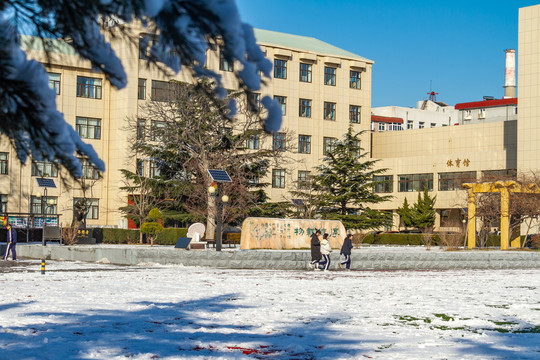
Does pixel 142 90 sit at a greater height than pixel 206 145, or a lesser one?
greater

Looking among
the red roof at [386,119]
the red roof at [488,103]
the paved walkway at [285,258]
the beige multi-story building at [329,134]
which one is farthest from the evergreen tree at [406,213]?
the paved walkway at [285,258]

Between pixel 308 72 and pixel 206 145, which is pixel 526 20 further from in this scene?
pixel 206 145

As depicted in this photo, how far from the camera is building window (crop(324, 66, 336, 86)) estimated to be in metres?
78.5

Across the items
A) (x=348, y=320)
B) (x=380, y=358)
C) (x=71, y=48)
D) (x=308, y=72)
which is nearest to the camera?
(x=71, y=48)

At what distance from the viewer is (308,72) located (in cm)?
7762

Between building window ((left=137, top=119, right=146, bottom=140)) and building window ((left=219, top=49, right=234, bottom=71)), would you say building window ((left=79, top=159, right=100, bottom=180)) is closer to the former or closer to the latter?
building window ((left=219, top=49, right=234, bottom=71))

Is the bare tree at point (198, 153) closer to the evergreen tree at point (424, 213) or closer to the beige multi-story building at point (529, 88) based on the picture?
the evergreen tree at point (424, 213)

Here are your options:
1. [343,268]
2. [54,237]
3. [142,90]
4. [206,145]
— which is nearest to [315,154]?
[142,90]

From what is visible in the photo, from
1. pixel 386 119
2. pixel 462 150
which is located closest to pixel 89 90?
pixel 462 150

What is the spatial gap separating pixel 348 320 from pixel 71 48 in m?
9.94

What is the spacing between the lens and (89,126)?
6694 cm

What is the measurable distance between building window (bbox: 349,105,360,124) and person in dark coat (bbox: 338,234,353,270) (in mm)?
51540

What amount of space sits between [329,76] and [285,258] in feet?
168

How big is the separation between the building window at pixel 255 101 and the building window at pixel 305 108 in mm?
73777
